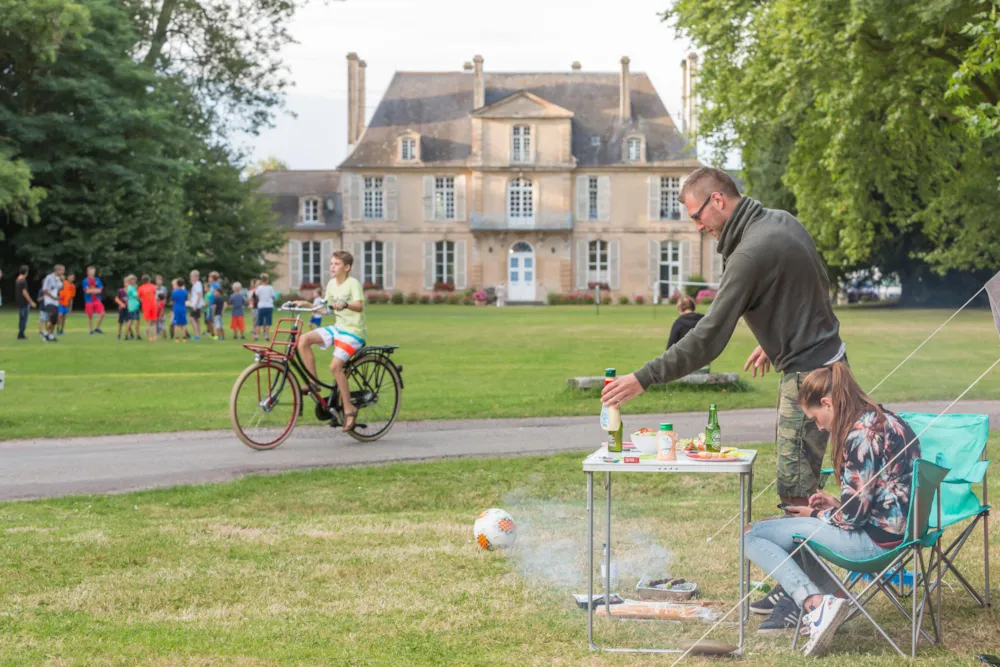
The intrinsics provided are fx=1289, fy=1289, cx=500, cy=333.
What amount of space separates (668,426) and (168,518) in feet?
15.0

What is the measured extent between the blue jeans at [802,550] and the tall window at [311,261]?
223 ft

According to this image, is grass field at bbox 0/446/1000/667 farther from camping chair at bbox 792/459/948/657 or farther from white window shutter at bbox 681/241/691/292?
white window shutter at bbox 681/241/691/292

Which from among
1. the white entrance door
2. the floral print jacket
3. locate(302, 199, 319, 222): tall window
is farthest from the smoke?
locate(302, 199, 319, 222): tall window

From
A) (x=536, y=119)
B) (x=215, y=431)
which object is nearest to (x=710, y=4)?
(x=215, y=431)

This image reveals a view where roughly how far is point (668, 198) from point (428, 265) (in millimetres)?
13750

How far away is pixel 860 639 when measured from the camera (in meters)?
5.63

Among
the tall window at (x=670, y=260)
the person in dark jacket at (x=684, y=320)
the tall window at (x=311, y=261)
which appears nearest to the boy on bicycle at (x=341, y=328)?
the person in dark jacket at (x=684, y=320)

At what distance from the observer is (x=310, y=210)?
73.2 meters

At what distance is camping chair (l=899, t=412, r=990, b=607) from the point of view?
6043mm

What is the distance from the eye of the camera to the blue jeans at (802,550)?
216 inches

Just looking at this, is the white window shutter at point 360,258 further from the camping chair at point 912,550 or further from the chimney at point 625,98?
the camping chair at point 912,550

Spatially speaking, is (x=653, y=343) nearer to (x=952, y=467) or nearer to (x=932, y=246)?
(x=952, y=467)

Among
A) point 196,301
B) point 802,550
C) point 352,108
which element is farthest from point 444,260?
point 802,550

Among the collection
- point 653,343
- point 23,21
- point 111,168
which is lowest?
point 653,343
